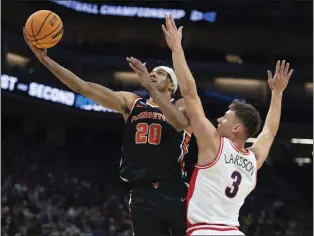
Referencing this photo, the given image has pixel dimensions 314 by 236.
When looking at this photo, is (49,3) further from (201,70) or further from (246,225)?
(246,225)

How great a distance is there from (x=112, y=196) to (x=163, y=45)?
20.1ft

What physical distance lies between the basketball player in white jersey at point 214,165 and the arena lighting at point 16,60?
15971 millimetres

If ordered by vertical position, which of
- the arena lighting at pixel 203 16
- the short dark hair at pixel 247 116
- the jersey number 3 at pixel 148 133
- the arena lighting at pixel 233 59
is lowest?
the jersey number 3 at pixel 148 133

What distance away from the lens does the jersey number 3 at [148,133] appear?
5.06 metres

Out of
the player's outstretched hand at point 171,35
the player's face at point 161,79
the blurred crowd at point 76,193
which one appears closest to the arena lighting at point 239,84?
→ the blurred crowd at point 76,193

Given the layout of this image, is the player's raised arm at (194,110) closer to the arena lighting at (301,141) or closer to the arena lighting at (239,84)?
the arena lighting at (301,141)

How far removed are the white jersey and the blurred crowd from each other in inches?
408

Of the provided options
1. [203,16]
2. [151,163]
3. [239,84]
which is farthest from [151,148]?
[239,84]

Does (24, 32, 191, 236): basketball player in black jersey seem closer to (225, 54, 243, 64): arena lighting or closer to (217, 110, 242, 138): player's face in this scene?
(217, 110, 242, 138): player's face

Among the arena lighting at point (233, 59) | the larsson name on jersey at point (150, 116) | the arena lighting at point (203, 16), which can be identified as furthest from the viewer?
the arena lighting at point (233, 59)

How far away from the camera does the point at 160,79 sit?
204 inches

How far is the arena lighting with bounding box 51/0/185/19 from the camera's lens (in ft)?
67.7

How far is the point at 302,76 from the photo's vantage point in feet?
69.4

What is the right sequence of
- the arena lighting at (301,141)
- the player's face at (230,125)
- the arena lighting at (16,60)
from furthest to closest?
1. the arena lighting at (301,141)
2. the arena lighting at (16,60)
3. the player's face at (230,125)
